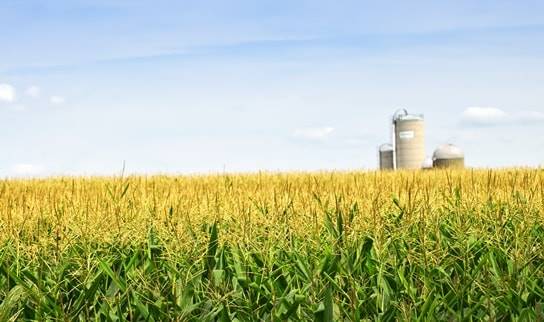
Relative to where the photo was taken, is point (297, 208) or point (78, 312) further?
point (297, 208)

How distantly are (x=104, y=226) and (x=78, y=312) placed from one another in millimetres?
2010

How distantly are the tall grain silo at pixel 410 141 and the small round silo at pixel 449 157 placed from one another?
33.0 inches

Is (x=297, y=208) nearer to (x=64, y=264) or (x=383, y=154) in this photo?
(x=64, y=264)

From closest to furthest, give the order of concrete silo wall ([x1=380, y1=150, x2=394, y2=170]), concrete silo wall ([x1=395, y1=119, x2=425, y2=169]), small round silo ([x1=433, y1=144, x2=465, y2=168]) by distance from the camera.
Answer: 1. small round silo ([x1=433, y1=144, x2=465, y2=168])
2. concrete silo wall ([x1=395, y1=119, x2=425, y2=169])
3. concrete silo wall ([x1=380, y1=150, x2=394, y2=170])

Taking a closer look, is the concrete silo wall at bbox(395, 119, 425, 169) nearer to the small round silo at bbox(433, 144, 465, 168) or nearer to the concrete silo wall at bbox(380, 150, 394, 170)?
the small round silo at bbox(433, 144, 465, 168)

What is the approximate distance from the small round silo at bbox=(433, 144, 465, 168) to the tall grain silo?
2.75 ft

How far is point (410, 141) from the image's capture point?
33594 mm

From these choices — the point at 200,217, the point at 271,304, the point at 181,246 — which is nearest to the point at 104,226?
the point at 200,217

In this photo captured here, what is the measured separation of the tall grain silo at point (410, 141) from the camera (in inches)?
1320

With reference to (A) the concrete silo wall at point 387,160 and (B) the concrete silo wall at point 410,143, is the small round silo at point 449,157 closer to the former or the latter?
(B) the concrete silo wall at point 410,143

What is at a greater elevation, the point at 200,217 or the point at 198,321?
the point at 200,217

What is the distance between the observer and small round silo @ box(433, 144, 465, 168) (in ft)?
108

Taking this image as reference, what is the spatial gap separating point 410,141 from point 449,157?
78.5 inches

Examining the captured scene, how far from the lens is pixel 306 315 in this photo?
161 inches
